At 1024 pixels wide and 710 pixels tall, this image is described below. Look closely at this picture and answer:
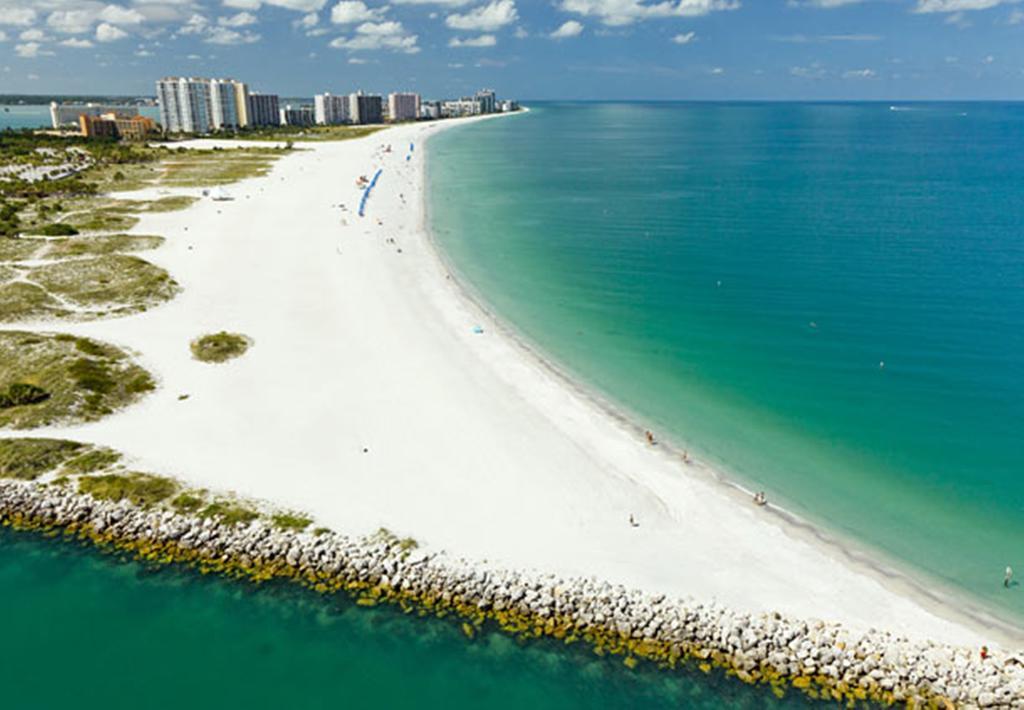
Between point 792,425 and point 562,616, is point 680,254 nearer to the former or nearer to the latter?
point 792,425

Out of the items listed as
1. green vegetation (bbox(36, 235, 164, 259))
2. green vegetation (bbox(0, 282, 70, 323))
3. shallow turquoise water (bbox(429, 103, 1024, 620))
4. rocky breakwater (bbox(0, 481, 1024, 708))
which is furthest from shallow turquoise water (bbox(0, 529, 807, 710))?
green vegetation (bbox(36, 235, 164, 259))

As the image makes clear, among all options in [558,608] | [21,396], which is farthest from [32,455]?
[558,608]

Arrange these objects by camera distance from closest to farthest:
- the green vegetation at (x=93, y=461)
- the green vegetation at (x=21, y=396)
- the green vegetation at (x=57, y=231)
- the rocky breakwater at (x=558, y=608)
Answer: the rocky breakwater at (x=558, y=608)
the green vegetation at (x=93, y=461)
the green vegetation at (x=21, y=396)
the green vegetation at (x=57, y=231)

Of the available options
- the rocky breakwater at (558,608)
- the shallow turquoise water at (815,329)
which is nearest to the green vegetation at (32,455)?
the rocky breakwater at (558,608)

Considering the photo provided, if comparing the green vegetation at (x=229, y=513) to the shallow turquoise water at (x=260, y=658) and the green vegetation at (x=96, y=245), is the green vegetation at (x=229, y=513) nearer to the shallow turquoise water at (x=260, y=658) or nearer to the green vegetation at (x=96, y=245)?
the shallow turquoise water at (x=260, y=658)

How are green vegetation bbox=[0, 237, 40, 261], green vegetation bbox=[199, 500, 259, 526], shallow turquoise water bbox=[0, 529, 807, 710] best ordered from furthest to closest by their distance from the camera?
green vegetation bbox=[0, 237, 40, 261] → green vegetation bbox=[199, 500, 259, 526] → shallow turquoise water bbox=[0, 529, 807, 710]

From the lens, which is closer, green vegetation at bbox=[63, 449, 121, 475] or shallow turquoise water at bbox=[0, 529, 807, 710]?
shallow turquoise water at bbox=[0, 529, 807, 710]

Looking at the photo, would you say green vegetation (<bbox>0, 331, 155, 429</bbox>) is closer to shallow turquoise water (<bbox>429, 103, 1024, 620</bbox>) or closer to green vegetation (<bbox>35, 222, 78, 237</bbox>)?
shallow turquoise water (<bbox>429, 103, 1024, 620</bbox>)

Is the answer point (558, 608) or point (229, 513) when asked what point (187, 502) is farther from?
point (558, 608)
